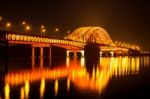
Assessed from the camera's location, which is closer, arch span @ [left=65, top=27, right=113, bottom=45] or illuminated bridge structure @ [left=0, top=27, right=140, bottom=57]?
illuminated bridge structure @ [left=0, top=27, right=140, bottom=57]

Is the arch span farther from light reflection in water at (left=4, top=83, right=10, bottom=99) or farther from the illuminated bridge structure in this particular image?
light reflection in water at (left=4, top=83, right=10, bottom=99)

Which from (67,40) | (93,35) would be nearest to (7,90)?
(67,40)

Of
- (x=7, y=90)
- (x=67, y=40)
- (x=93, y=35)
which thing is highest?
(x=93, y=35)

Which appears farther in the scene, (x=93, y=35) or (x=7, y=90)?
(x=93, y=35)

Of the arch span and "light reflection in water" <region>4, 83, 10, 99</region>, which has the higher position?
the arch span

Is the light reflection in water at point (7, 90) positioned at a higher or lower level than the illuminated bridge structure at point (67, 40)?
lower

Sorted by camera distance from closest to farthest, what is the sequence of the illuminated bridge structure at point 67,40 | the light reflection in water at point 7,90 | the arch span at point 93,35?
the light reflection in water at point 7,90, the illuminated bridge structure at point 67,40, the arch span at point 93,35

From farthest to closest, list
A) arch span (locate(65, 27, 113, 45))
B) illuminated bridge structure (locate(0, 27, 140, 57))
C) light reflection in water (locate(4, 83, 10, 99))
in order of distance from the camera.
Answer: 1. arch span (locate(65, 27, 113, 45))
2. illuminated bridge structure (locate(0, 27, 140, 57))
3. light reflection in water (locate(4, 83, 10, 99))

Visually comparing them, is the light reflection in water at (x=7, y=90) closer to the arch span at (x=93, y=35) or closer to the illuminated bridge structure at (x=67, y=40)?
the illuminated bridge structure at (x=67, y=40)

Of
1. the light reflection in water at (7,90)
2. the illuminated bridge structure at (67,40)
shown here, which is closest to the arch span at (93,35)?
the illuminated bridge structure at (67,40)

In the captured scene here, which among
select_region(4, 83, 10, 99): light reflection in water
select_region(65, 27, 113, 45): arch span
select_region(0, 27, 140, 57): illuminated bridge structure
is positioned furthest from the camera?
select_region(65, 27, 113, 45): arch span

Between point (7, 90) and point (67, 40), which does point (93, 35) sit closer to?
point (67, 40)

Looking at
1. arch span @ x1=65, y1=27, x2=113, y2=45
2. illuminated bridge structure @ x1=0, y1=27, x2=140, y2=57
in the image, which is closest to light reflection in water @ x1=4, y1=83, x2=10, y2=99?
illuminated bridge structure @ x1=0, y1=27, x2=140, y2=57

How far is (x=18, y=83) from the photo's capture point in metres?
34.1
